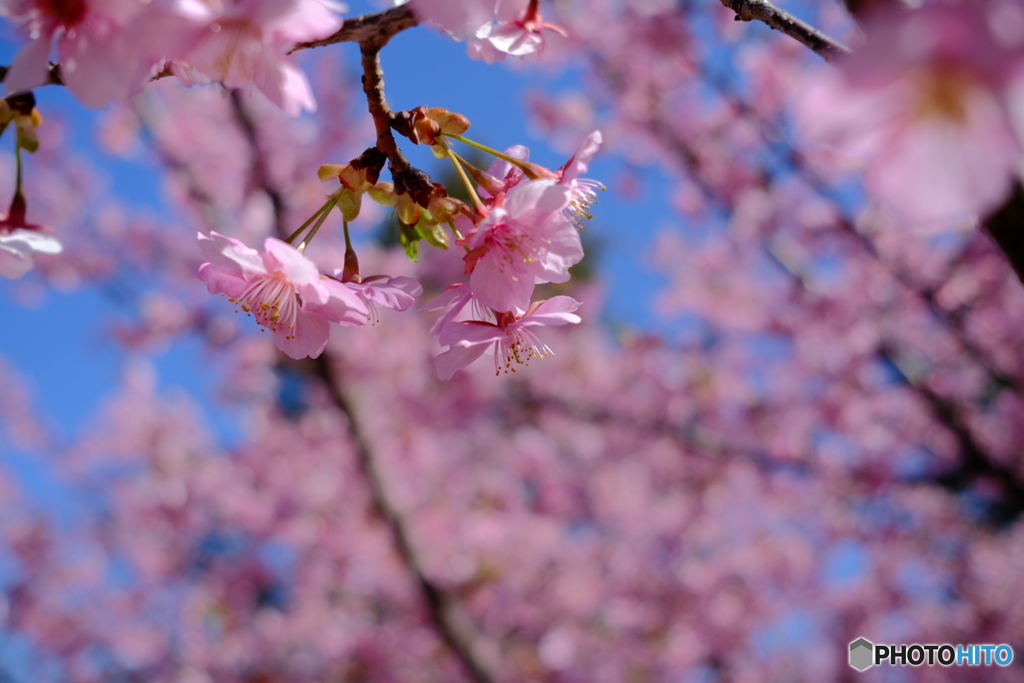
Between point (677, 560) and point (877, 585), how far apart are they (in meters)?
1.92

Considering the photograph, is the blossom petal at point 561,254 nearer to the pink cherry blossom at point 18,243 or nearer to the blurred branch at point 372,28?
the blurred branch at point 372,28

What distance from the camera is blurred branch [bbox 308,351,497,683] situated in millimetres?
3521

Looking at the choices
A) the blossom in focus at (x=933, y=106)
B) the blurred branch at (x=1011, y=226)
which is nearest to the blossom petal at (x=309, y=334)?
the blossom in focus at (x=933, y=106)

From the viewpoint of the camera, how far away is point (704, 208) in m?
5.54

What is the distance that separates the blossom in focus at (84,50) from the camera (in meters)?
0.73

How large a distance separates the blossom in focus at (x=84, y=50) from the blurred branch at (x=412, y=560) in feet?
9.05

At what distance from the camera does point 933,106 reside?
19.8 inches

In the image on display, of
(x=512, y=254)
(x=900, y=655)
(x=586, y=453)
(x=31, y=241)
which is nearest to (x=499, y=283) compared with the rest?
(x=512, y=254)

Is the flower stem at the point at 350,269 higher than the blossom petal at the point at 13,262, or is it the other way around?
the flower stem at the point at 350,269

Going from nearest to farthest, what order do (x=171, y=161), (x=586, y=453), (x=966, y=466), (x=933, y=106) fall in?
(x=933, y=106) → (x=966, y=466) → (x=171, y=161) → (x=586, y=453)

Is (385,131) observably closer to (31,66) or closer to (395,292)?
(395,292)

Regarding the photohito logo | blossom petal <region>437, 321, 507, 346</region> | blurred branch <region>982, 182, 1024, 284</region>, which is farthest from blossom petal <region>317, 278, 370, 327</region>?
the photohito logo

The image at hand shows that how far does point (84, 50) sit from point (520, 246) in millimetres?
569

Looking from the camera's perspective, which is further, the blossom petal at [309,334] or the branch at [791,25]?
the blossom petal at [309,334]
